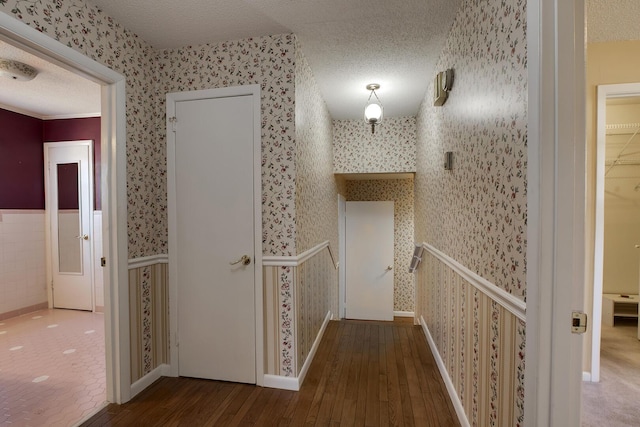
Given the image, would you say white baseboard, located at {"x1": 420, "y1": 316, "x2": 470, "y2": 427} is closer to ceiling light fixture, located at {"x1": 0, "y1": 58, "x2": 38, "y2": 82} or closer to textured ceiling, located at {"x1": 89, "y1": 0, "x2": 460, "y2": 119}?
textured ceiling, located at {"x1": 89, "y1": 0, "x2": 460, "y2": 119}

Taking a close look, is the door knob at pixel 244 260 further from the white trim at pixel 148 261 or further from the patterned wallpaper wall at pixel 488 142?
the patterned wallpaper wall at pixel 488 142

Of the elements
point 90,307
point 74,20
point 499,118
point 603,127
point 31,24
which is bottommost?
point 90,307

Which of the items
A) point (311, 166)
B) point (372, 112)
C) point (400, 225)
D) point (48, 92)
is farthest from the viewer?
point (400, 225)

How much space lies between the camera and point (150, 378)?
2.11 metres

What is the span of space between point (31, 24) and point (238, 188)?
1.29m

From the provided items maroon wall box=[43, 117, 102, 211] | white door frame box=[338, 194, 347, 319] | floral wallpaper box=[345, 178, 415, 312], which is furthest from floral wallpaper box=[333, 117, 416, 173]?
maroon wall box=[43, 117, 102, 211]

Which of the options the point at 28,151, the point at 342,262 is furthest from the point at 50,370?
the point at 342,262

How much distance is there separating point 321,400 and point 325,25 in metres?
2.51

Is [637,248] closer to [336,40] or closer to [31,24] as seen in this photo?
[336,40]

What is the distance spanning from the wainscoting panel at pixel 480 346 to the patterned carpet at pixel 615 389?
0.80 m

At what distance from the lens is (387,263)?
498 centimetres

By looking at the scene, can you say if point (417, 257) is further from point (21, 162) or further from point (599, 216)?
point (21, 162)

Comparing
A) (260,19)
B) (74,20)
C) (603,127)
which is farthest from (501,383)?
(74,20)

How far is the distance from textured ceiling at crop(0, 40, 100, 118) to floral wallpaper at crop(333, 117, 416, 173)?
2.82m
